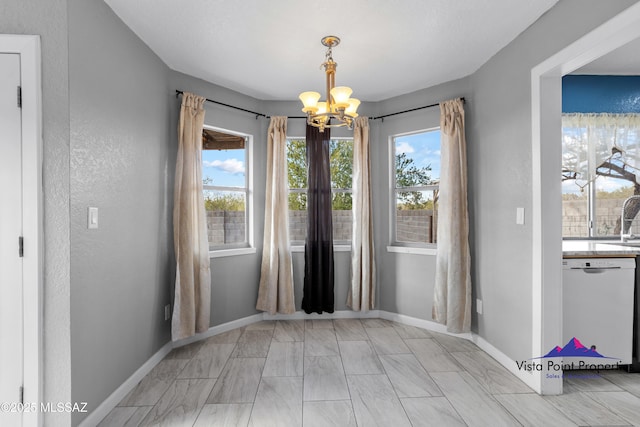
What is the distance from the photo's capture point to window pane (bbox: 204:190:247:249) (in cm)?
364

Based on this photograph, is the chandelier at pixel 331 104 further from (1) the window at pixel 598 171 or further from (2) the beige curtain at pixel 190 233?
(1) the window at pixel 598 171

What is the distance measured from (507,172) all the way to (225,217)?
275 cm

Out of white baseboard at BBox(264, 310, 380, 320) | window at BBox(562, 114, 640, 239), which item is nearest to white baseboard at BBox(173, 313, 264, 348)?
white baseboard at BBox(264, 310, 380, 320)

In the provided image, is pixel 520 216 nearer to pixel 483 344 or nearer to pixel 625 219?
pixel 483 344

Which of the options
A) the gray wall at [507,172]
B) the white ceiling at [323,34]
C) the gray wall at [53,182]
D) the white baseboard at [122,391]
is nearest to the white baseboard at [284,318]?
the white baseboard at [122,391]

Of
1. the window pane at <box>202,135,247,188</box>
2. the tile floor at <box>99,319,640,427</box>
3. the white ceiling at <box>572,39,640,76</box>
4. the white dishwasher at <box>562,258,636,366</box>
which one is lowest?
the tile floor at <box>99,319,640,427</box>

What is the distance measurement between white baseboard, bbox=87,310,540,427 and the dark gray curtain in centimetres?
23

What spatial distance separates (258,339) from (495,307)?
219 cm

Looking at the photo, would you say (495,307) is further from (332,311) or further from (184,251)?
(184,251)

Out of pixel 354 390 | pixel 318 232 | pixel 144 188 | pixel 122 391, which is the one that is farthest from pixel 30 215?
pixel 318 232

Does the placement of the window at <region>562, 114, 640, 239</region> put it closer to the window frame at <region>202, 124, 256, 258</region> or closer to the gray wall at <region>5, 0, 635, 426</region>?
the gray wall at <region>5, 0, 635, 426</region>

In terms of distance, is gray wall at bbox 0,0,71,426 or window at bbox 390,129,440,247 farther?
window at bbox 390,129,440,247

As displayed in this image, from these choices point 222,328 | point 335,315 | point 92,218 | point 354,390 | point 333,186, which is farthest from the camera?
point 333,186

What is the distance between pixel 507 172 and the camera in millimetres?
2758
